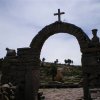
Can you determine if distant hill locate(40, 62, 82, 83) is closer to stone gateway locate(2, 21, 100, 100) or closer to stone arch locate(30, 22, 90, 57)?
stone gateway locate(2, 21, 100, 100)

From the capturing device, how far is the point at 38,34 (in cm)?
1648

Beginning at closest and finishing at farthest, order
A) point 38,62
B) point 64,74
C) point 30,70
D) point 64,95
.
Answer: point 30,70 < point 38,62 < point 64,95 < point 64,74

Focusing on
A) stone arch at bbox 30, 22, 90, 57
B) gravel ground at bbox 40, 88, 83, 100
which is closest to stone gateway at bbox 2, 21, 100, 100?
stone arch at bbox 30, 22, 90, 57

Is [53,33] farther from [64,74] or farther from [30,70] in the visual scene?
[64,74]

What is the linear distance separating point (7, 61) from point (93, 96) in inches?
255

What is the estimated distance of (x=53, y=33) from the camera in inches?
649

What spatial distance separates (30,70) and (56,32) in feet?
8.96

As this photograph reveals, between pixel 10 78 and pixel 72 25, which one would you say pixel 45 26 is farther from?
pixel 10 78

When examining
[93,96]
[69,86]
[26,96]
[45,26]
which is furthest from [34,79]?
Answer: [69,86]

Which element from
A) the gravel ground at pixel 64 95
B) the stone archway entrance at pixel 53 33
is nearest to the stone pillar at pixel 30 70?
the stone archway entrance at pixel 53 33

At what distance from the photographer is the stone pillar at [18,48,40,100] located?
1593cm

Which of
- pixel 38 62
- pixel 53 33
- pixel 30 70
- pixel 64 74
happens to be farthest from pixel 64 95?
pixel 64 74

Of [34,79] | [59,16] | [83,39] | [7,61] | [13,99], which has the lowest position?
[13,99]

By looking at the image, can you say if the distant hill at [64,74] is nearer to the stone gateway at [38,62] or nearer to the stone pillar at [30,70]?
the stone gateway at [38,62]
